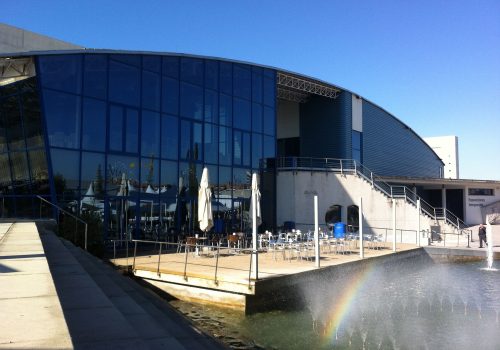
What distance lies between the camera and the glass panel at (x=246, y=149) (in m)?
23.5

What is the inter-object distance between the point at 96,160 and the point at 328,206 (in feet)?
45.6

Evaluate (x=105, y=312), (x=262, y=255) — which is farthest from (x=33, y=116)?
(x=105, y=312)

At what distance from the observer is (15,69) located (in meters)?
16.5

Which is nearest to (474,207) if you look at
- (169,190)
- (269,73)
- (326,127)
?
(326,127)

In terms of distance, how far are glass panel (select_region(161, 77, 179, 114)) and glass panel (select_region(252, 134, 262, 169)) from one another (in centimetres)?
534

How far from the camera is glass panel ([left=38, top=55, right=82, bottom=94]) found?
16.1 m

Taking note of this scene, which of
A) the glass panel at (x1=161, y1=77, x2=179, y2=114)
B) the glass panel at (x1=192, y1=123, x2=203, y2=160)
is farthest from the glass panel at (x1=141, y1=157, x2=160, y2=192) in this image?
the glass panel at (x1=161, y1=77, x2=179, y2=114)

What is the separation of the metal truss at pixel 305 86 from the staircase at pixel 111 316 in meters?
19.0

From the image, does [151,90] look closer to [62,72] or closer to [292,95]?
[62,72]

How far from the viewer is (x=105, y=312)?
5574mm

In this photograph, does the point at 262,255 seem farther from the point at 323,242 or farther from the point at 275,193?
the point at 275,193

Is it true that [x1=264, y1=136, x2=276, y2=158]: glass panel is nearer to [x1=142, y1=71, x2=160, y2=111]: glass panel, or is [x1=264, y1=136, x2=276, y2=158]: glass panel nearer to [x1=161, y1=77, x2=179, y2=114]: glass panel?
[x1=161, y1=77, x2=179, y2=114]: glass panel

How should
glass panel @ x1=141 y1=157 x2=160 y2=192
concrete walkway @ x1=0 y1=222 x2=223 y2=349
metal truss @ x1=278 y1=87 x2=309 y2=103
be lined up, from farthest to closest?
metal truss @ x1=278 y1=87 x2=309 y2=103, glass panel @ x1=141 y1=157 x2=160 y2=192, concrete walkway @ x1=0 y1=222 x2=223 y2=349

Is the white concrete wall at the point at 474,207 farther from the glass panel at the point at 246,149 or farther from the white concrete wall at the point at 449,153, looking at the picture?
the white concrete wall at the point at 449,153
